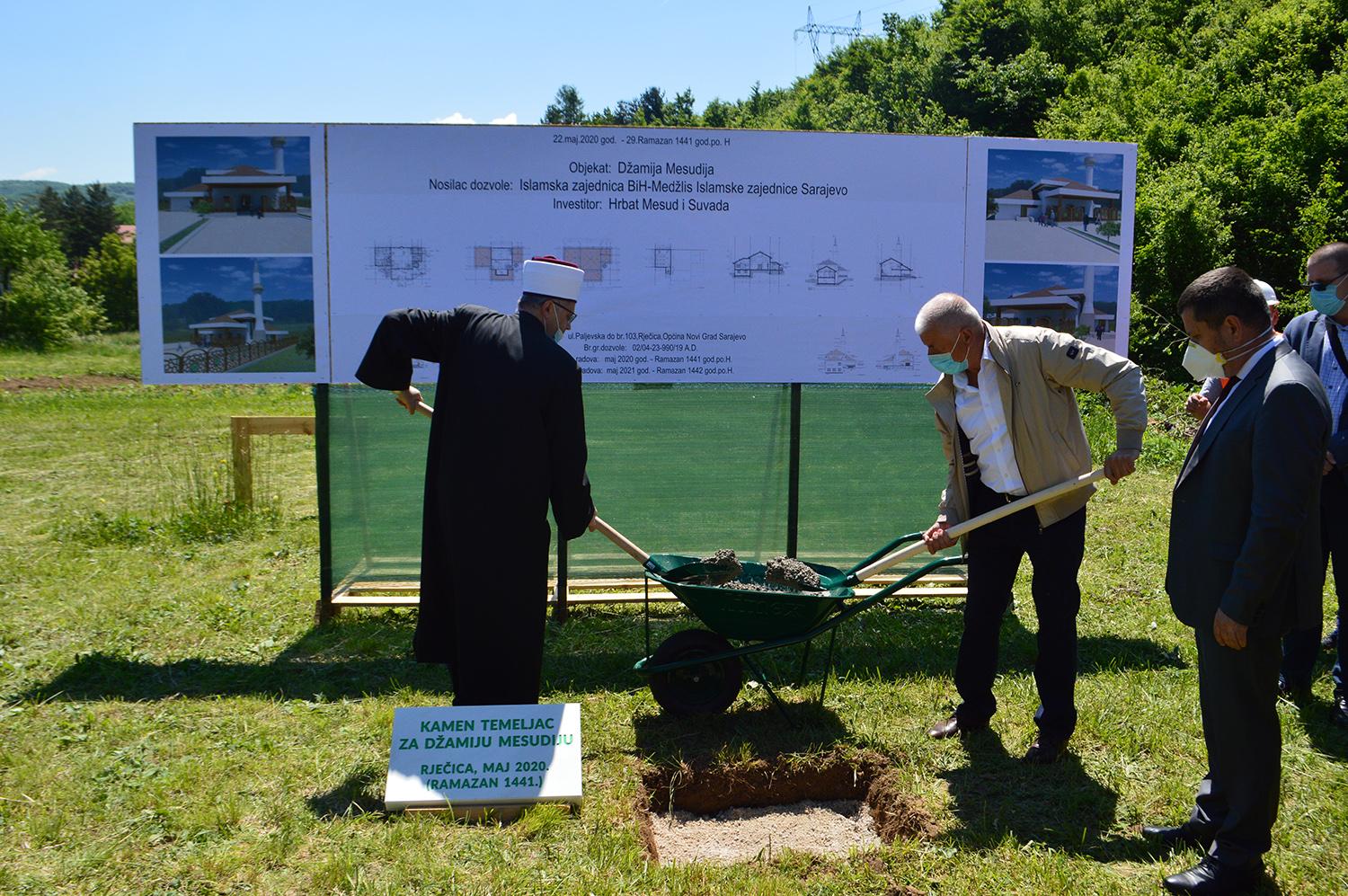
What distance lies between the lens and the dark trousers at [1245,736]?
3.17 metres

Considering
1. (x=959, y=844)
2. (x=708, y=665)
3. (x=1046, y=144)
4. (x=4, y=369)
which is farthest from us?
(x=4, y=369)

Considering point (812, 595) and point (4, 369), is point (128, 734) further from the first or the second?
point (4, 369)

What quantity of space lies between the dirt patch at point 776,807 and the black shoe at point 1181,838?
31.4 inches

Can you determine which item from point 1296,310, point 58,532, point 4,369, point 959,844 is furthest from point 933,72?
point 959,844

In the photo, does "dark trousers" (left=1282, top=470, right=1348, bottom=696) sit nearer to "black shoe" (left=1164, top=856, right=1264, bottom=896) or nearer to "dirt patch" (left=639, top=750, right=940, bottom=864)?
"black shoe" (left=1164, top=856, right=1264, bottom=896)

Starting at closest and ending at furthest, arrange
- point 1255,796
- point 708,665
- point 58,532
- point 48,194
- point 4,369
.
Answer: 1. point 1255,796
2. point 708,665
3. point 58,532
4. point 4,369
5. point 48,194

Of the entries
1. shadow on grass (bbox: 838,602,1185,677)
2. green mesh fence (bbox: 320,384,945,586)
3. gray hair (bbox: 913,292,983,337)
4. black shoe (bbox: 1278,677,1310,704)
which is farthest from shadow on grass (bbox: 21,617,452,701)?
black shoe (bbox: 1278,677,1310,704)

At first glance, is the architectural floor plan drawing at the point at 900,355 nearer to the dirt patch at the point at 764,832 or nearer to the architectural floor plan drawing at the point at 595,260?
the architectural floor plan drawing at the point at 595,260

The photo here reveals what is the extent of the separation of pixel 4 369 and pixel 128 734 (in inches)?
1223

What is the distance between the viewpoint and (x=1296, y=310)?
45.6 feet

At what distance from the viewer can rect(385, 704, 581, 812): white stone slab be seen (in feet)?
12.6

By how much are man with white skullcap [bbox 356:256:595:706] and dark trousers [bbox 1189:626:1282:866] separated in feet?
7.82

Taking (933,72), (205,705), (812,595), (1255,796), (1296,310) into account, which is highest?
(933,72)

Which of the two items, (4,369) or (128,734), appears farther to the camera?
(4,369)
